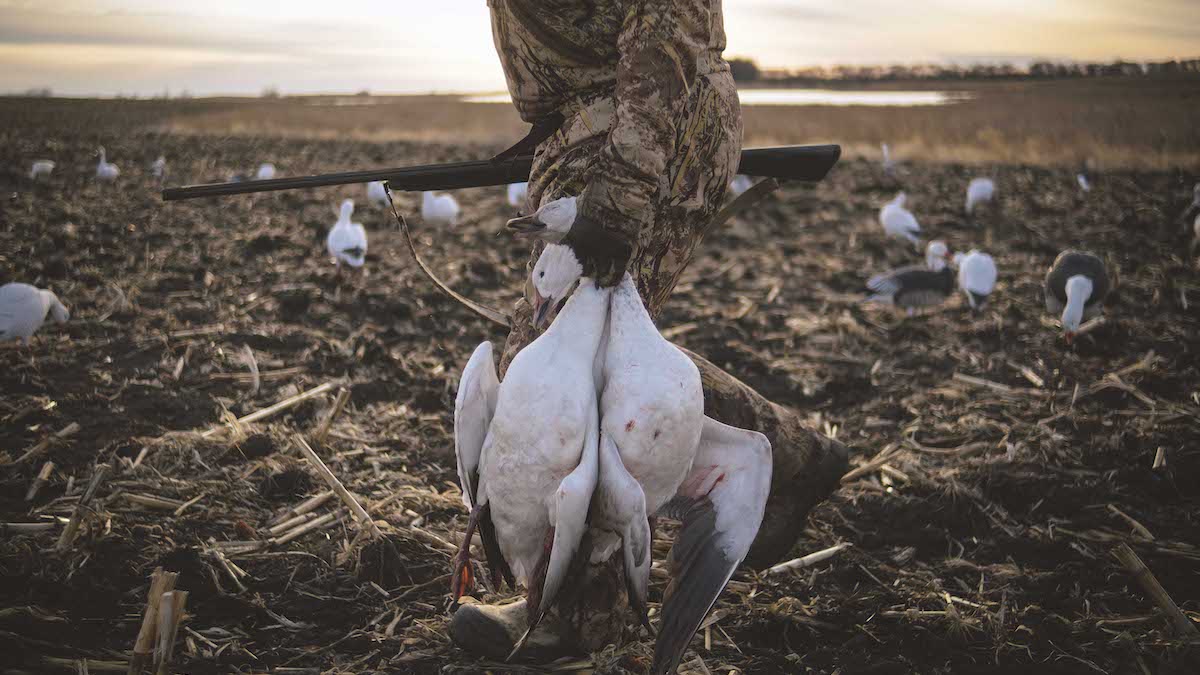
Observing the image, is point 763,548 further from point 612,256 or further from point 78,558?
point 78,558

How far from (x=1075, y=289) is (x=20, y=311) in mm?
7626

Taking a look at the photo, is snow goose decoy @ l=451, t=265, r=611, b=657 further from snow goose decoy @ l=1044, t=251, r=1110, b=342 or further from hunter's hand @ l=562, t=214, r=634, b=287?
snow goose decoy @ l=1044, t=251, r=1110, b=342

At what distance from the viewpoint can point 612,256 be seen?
222 centimetres

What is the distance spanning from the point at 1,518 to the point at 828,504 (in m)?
3.64

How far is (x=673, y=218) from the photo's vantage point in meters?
2.67

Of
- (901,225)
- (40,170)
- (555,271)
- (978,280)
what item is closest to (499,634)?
(555,271)

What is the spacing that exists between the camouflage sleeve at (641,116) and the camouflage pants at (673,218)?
149 mm

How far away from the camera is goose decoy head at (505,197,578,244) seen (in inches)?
83.4

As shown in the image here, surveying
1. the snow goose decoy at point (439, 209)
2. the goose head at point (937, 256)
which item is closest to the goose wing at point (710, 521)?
the goose head at point (937, 256)

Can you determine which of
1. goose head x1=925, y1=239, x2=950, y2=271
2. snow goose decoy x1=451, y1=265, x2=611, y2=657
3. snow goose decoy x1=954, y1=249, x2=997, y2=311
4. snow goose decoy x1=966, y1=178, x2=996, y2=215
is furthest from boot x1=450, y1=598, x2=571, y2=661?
snow goose decoy x1=966, y1=178, x2=996, y2=215

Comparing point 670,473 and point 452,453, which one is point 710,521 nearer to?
point 670,473

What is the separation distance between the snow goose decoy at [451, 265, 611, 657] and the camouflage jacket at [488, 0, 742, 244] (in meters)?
0.33

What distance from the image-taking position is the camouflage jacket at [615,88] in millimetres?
2232

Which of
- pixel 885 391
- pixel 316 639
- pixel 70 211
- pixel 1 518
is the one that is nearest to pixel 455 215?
pixel 70 211
